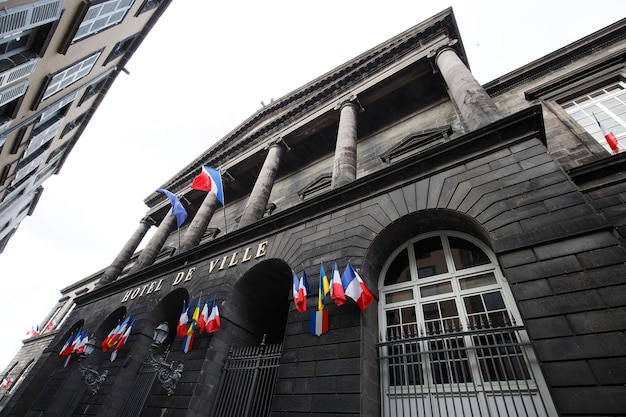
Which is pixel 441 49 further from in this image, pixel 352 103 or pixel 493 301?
pixel 493 301

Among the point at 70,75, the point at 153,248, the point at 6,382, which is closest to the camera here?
the point at 70,75

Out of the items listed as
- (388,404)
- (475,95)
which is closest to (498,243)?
(388,404)

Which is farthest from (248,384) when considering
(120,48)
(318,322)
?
(120,48)

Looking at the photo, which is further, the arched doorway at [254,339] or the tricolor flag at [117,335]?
the tricolor flag at [117,335]

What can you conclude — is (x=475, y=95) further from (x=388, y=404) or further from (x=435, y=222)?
(x=388, y=404)

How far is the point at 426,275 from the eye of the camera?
622 cm

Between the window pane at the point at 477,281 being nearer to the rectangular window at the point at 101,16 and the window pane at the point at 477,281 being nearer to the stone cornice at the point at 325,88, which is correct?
the stone cornice at the point at 325,88

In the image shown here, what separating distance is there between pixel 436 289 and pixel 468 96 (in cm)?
567

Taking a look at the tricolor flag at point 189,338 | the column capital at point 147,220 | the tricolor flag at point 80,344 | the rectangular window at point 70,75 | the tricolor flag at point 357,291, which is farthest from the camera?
the column capital at point 147,220

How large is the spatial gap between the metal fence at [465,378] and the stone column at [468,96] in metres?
4.90

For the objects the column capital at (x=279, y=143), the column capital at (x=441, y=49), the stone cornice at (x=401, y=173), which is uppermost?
the column capital at (x=441, y=49)

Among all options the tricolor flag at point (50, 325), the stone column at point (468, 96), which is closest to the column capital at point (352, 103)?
the stone column at point (468, 96)

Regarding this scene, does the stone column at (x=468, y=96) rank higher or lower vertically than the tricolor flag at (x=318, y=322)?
higher

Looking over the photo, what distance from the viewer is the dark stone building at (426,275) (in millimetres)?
4016
